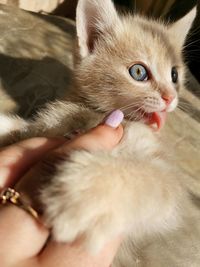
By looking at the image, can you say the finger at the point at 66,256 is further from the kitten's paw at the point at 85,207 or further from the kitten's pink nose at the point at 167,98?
the kitten's pink nose at the point at 167,98

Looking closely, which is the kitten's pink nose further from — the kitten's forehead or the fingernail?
the fingernail

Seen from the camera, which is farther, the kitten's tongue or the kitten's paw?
the kitten's tongue

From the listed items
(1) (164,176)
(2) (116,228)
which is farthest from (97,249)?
(1) (164,176)

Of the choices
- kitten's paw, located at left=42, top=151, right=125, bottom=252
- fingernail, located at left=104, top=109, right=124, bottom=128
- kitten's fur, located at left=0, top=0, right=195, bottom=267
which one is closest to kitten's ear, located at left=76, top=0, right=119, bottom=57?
kitten's fur, located at left=0, top=0, right=195, bottom=267

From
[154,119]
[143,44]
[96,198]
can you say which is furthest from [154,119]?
[96,198]

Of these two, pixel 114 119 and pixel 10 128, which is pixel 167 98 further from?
pixel 10 128

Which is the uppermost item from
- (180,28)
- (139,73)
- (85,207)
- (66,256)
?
(180,28)

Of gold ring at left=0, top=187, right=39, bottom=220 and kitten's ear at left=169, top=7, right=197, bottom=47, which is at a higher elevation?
kitten's ear at left=169, top=7, right=197, bottom=47
